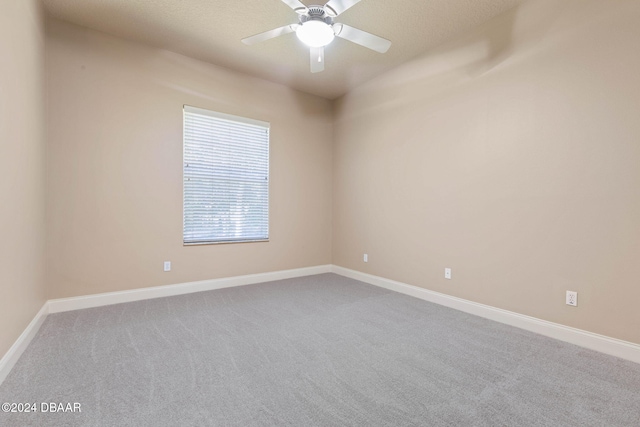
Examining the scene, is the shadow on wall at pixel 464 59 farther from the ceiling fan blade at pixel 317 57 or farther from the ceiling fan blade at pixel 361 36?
the ceiling fan blade at pixel 317 57

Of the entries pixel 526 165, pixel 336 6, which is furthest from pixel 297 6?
pixel 526 165

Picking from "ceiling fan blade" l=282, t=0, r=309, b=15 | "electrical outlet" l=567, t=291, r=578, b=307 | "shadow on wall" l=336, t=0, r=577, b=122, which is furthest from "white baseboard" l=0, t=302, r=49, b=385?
"shadow on wall" l=336, t=0, r=577, b=122

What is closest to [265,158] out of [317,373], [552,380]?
[317,373]

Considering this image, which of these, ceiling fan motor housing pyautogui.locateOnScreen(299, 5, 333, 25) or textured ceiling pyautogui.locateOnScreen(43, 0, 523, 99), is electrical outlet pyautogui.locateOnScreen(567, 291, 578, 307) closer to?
textured ceiling pyautogui.locateOnScreen(43, 0, 523, 99)

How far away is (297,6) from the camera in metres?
2.16

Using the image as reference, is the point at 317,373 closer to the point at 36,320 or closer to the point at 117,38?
the point at 36,320

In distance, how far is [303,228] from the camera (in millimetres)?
4719

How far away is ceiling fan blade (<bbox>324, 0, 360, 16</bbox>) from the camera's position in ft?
6.80

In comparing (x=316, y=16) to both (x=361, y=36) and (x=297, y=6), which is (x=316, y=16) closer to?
(x=297, y=6)

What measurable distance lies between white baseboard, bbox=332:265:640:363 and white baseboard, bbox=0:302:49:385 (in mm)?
3577

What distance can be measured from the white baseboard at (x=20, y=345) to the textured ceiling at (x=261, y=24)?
285cm

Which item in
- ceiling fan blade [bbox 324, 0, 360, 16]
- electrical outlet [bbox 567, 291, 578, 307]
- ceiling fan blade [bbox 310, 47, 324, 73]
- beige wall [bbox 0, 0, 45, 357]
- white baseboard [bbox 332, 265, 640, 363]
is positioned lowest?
white baseboard [bbox 332, 265, 640, 363]

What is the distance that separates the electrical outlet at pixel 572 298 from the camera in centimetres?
236

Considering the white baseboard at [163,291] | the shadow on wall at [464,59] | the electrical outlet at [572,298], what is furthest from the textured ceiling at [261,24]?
the white baseboard at [163,291]
